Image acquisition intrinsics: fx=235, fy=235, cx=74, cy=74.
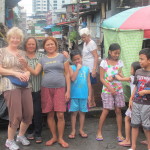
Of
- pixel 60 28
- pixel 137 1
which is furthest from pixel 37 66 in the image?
pixel 60 28

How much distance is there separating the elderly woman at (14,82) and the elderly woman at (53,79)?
24 cm

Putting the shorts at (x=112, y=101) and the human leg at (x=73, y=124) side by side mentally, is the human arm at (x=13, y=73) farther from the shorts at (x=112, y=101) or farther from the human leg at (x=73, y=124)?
the shorts at (x=112, y=101)

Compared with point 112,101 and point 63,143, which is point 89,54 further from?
point 63,143

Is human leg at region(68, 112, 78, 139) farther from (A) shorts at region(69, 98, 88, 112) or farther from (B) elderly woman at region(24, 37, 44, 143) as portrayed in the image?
(B) elderly woman at region(24, 37, 44, 143)

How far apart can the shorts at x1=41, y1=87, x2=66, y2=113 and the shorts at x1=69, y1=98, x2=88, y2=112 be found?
0.95 feet

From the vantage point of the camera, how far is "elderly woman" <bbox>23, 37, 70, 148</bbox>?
3572 millimetres

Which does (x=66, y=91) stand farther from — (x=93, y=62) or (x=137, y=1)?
(x=137, y=1)

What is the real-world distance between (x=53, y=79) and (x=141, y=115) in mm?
1372

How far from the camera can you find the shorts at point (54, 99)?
3.60m

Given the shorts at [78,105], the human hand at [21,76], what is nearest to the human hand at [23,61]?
the human hand at [21,76]

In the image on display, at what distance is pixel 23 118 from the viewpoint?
3.57 metres

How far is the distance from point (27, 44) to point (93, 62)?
61.9 inches

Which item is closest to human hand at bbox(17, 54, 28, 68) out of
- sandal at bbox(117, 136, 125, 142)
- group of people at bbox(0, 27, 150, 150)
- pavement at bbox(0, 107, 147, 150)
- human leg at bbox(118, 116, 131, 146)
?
group of people at bbox(0, 27, 150, 150)

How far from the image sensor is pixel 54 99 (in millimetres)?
3625
